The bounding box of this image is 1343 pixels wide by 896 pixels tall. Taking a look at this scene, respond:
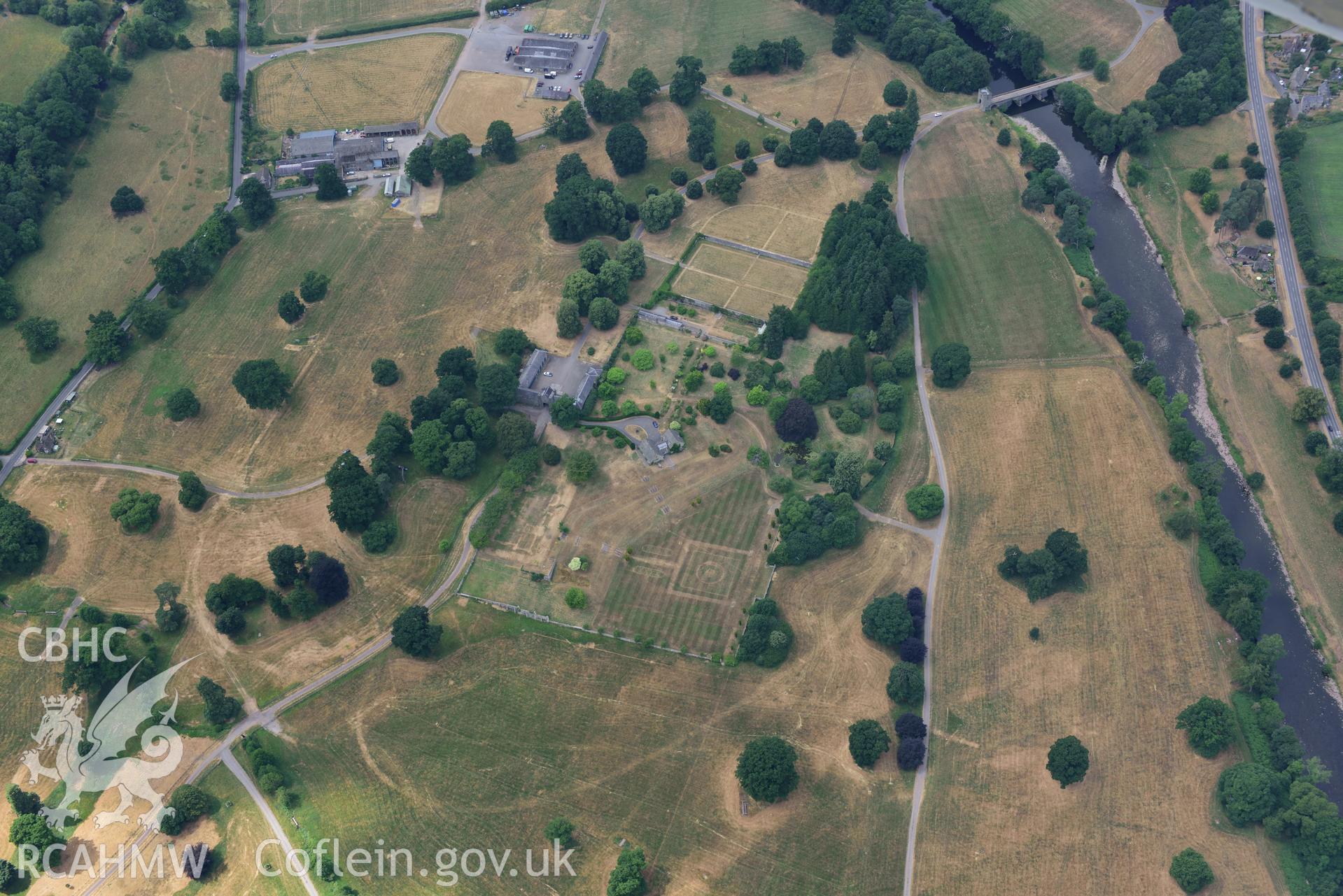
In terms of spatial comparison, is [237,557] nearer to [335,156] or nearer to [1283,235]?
[335,156]

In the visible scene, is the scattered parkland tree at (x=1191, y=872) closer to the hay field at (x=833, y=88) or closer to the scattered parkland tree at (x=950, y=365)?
the scattered parkland tree at (x=950, y=365)

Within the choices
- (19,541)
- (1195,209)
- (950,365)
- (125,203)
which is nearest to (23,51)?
(125,203)

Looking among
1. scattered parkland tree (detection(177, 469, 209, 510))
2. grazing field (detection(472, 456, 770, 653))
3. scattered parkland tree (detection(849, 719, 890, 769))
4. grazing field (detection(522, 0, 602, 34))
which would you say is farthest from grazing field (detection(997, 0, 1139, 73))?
scattered parkland tree (detection(177, 469, 209, 510))

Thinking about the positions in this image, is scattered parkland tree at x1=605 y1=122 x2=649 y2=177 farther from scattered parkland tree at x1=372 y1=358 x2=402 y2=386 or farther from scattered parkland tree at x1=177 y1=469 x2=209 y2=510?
scattered parkland tree at x1=177 y1=469 x2=209 y2=510

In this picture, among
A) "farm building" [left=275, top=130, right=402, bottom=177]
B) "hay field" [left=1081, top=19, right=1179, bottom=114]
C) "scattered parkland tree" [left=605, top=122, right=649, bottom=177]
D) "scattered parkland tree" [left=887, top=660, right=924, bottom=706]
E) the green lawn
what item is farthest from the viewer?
"hay field" [left=1081, top=19, right=1179, bottom=114]

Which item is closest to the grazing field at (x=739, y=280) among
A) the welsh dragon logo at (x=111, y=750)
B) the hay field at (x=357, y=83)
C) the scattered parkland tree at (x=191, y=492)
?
the hay field at (x=357, y=83)

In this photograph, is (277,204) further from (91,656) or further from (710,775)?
(710,775)
